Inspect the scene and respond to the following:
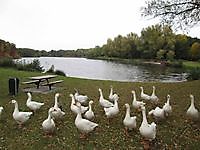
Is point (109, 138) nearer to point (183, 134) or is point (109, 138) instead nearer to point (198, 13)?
point (183, 134)

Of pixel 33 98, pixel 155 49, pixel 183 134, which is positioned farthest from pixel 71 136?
pixel 155 49

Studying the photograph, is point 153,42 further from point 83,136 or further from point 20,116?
point 83,136

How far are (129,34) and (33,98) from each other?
95255 mm

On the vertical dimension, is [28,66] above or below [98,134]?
above

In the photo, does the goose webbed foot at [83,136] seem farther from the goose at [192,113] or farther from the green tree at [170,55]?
the green tree at [170,55]

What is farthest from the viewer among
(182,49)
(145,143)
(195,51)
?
(182,49)

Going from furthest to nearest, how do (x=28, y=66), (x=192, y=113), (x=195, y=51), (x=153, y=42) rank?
(x=153, y=42) < (x=195, y=51) < (x=28, y=66) < (x=192, y=113)

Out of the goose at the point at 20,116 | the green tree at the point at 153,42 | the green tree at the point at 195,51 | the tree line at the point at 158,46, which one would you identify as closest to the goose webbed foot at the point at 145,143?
the goose at the point at 20,116

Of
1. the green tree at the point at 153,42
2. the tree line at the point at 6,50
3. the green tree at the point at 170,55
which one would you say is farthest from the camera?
the green tree at the point at 170,55

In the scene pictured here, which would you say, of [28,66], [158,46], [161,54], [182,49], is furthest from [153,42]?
[28,66]

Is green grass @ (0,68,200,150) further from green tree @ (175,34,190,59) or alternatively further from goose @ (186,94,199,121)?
green tree @ (175,34,190,59)

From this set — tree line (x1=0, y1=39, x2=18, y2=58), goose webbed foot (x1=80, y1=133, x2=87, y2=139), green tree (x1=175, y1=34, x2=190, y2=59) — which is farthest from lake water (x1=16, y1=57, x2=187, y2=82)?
goose webbed foot (x1=80, y1=133, x2=87, y2=139)

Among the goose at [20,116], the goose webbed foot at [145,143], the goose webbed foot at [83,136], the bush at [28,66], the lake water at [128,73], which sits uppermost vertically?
the bush at [28,66]

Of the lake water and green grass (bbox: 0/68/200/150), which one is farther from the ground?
green grass (bbox: 0/68/200/150)
